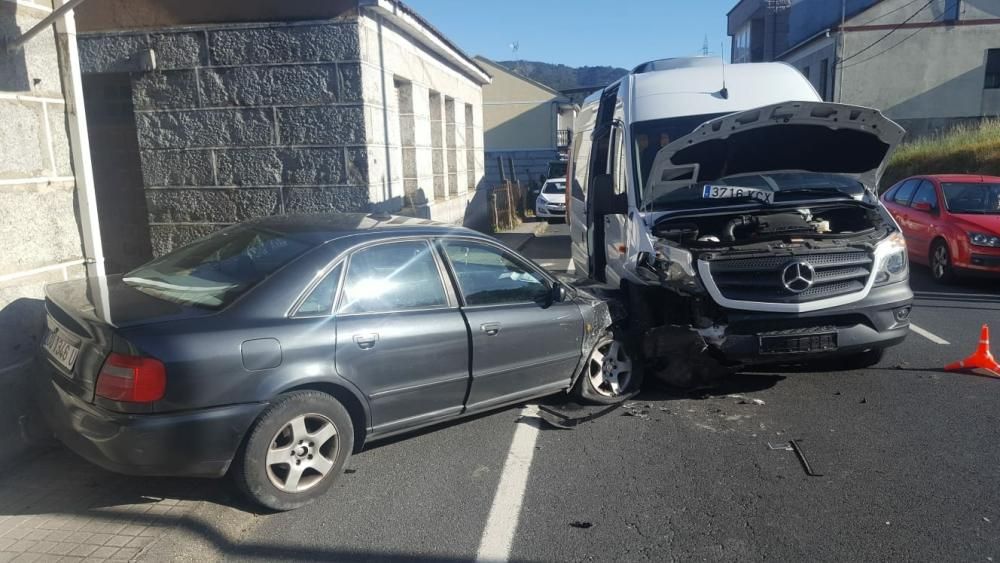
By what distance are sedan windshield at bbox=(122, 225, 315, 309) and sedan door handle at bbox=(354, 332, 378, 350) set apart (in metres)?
0.59

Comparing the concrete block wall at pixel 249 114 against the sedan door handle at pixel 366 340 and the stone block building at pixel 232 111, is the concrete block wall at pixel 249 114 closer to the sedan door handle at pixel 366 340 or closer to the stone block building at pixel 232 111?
the stone block building at pixel 232 111

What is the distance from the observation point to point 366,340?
411 cm

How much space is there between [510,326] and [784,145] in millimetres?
3181

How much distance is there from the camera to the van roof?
273 inches

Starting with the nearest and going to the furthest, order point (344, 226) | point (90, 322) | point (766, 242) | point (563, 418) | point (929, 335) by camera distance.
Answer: point (90, 322), point (344, 226), point (563, 418), point (766, 242), point (929, 335)

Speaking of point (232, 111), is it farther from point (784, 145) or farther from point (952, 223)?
point (952, 223)

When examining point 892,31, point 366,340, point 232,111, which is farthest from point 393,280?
point 892,31

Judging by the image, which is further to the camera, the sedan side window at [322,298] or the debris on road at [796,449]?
the debris on road at [796,449]

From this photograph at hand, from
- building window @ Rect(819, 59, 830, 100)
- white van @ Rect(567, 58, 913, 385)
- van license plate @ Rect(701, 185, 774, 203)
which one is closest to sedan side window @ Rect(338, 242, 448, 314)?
white van @ Rect(567, 58, 913, 385)

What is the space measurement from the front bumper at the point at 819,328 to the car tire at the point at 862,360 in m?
0.70

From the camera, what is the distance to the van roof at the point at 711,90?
692 centimetres

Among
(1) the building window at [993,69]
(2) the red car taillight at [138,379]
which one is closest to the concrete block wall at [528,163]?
(1) the building window at [993,69]

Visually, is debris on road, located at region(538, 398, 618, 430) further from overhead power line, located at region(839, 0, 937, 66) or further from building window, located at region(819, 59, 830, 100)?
building window, located at region(819, 59, 830, 100)

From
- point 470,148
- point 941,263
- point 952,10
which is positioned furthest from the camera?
point 952,10
